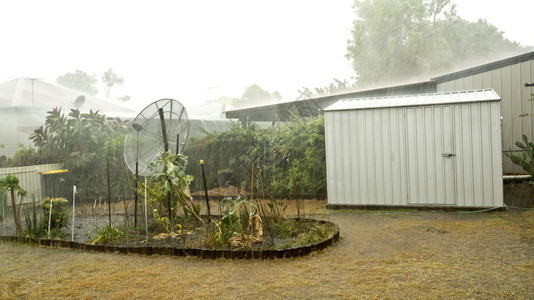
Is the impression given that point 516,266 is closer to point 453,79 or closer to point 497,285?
point 497,285

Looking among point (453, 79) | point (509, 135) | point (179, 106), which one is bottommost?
point (509, 135)

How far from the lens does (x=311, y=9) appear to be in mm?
39781

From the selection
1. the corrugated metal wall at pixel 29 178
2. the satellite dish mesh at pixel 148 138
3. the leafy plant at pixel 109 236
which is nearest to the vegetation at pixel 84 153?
the corrugated metal wall at pixel 29 178

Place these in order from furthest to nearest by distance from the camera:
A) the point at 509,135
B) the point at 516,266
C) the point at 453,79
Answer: the point at 453,79 → the point at 509,135 → the point at 516,266

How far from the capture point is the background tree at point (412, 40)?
2800 centimetres

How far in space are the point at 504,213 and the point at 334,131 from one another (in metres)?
3.27

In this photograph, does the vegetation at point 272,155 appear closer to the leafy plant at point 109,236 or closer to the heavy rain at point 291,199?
the heavy rain at point 291,199

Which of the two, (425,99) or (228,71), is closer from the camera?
(425,99)

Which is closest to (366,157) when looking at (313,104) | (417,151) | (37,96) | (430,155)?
(417,151)

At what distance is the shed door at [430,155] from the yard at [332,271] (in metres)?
1.37

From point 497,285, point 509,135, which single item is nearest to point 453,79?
point 509,135

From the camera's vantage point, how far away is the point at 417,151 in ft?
24.9

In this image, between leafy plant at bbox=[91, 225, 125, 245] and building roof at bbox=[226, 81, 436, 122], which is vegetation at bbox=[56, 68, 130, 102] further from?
leafy plant at bbox=[91, 225, 125, 245]

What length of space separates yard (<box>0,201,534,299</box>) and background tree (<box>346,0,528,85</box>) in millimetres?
23787
